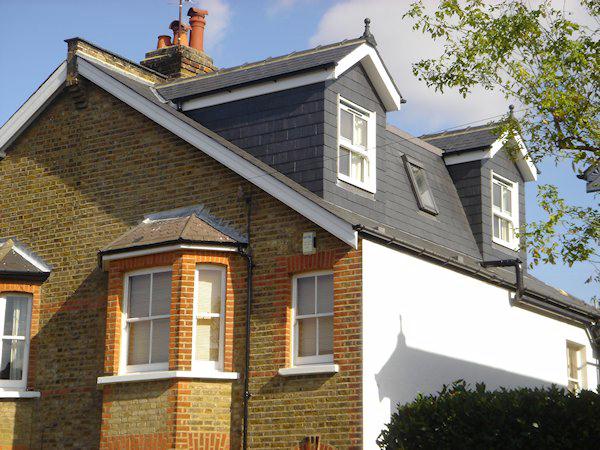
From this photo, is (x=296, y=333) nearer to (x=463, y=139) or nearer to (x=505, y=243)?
(x=505, y=243)

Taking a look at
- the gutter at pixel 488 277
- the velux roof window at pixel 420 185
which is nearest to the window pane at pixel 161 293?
the gutter at pixel 488 277

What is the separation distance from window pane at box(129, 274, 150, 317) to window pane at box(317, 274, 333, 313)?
3.15m

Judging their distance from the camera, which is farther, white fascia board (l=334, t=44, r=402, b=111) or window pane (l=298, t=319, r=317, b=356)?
white fascia board (l=334, t=44, r=402, b=111)

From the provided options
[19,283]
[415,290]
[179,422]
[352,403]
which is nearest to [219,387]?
[179,422]

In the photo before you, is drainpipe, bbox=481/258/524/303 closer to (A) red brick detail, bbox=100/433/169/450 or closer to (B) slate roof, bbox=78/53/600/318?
(B) slate roof, bbox=78/53/600/318

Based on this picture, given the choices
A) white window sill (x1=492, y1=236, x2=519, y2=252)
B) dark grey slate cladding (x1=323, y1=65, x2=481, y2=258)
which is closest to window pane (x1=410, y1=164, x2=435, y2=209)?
dark grey slate cladding (x1=323, y1=65, x2=481, y2=258)

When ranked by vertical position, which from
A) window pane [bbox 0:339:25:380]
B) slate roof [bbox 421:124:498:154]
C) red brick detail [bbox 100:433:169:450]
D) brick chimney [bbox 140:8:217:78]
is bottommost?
red brick detail [bbox 100:433:169:450]

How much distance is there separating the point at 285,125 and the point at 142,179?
9.60 ft

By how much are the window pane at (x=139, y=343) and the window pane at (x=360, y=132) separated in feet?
16.6

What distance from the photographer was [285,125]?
19.2 meters

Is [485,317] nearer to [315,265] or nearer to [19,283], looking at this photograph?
[315,265]

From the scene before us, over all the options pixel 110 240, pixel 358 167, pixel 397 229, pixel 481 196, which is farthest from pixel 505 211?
pixel 110 240

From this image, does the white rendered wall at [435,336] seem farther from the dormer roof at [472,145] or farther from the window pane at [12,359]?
the window pane at [12,359]

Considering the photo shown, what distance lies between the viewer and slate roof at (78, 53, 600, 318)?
17.9 m
